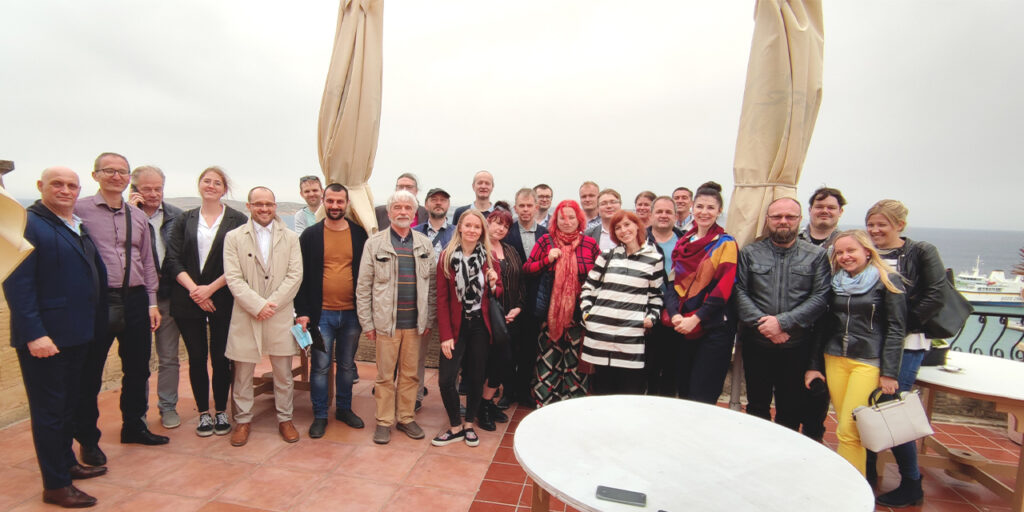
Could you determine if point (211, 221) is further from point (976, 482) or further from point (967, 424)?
point (967, 424)

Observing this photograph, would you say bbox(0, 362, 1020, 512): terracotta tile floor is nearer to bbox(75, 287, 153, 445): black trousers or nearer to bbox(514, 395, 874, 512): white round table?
bbox(75, 287, 153, 445): black trousers

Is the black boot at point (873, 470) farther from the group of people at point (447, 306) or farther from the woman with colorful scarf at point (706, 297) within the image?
the woman with colorful scarf at point (706, 297)

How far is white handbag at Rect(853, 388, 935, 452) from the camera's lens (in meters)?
2.25

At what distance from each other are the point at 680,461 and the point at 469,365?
1905 mm

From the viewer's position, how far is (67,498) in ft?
7.53

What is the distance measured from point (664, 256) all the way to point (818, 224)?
980 millimetres

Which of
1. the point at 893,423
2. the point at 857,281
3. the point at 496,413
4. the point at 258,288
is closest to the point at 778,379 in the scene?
the point at 893,423

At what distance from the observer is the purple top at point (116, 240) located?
2.73 m

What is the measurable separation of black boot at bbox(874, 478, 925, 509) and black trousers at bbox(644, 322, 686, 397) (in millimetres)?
1225


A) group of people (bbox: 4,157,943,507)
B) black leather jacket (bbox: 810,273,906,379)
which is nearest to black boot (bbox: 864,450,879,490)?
group of people (bbox: 4,157,943,507)

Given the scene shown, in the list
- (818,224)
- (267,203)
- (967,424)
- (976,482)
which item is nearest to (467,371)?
(267,203)

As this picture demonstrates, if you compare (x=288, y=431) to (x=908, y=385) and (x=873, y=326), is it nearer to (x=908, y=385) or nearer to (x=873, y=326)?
(x=873, y=326)

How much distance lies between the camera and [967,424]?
376 cm

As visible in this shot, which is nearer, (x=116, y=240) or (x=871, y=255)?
(x=871, y=255)
